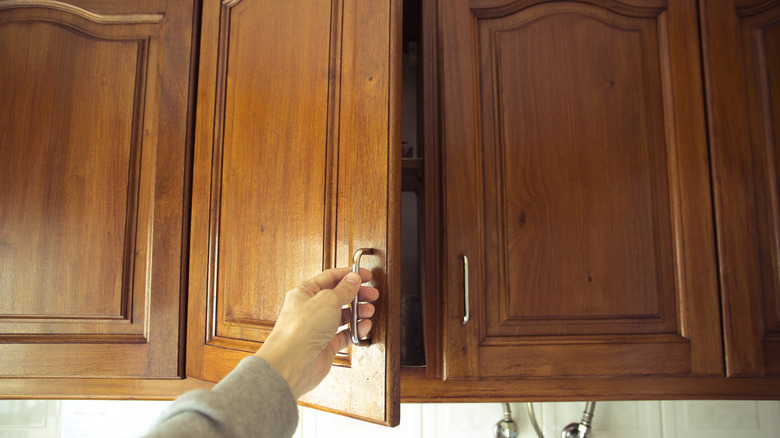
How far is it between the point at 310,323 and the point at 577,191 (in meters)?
0.50

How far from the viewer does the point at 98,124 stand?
0.76m

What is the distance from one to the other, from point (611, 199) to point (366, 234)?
0.45 meters

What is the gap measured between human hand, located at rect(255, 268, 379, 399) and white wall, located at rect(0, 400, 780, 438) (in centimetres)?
56

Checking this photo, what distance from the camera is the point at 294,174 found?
0.60 m

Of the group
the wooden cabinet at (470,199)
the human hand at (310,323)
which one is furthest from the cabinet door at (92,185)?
the human hand at (310,323)

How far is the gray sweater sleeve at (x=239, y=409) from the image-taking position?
35cm

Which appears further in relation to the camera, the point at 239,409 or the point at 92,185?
the point at 92,185

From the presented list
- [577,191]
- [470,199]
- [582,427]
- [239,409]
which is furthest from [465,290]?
[582,427]

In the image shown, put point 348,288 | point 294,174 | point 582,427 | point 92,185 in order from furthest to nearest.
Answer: point 582,427 → point 92,185 → point 294,174 → point 348,288

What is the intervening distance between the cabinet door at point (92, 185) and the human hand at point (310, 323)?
1.16 feet

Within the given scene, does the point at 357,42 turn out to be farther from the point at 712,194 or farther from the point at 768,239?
the point at 768,239

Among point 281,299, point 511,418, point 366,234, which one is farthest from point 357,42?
point 511,418

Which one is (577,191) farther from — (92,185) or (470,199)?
(92,185)

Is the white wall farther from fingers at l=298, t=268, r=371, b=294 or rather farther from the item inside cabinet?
fingers at l=298, t=268, r=371, b=294
